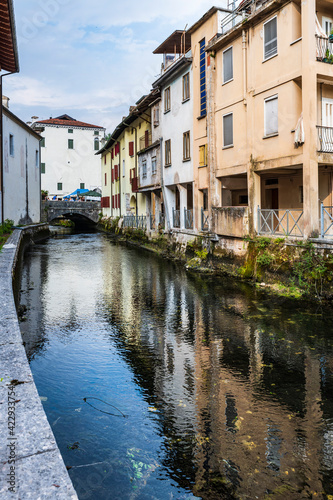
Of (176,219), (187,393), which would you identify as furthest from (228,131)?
(187,393)

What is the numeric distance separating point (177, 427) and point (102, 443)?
988 millimetres

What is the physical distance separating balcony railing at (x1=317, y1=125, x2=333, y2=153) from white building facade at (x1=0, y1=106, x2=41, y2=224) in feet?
59.6

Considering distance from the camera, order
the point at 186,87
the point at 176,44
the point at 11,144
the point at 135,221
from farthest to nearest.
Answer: the point at 135,221
the point at 11,144
the point at 176,44
the point at 186,87

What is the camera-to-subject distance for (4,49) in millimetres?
17531

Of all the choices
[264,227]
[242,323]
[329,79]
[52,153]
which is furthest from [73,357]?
[52,153]

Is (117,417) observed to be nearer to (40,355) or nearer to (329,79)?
(40,355)

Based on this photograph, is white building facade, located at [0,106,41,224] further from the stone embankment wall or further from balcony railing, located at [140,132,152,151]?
the stone embankment wall

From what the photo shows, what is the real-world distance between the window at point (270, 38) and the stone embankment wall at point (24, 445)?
14621 millimetres

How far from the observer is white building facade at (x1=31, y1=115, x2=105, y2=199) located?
65688 mm

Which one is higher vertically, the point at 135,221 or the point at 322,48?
the point at 322,48

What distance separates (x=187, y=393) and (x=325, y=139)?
11.2 m

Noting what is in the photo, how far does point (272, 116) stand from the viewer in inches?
628

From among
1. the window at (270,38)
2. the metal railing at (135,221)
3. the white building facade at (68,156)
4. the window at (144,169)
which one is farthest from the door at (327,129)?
the white building facade at (68,156)

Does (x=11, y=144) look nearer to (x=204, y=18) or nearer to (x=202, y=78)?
(x=202, y=78)
